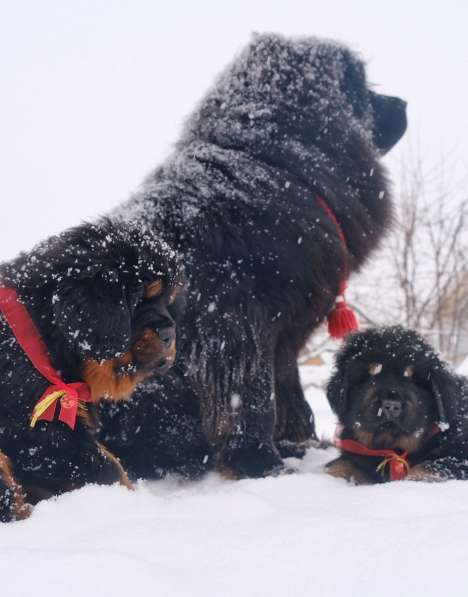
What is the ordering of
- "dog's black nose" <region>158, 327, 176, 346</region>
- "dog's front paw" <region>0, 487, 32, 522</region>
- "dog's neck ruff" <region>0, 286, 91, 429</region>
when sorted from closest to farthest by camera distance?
"dog's front paw" <region>0, 487, 32, 522</region> → "dog's neck ruff" <region>0, 286, 91, 429</region> → "dog's black nose" <region>158, 327, 176, 346</region>

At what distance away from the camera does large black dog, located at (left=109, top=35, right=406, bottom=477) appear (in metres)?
3.12

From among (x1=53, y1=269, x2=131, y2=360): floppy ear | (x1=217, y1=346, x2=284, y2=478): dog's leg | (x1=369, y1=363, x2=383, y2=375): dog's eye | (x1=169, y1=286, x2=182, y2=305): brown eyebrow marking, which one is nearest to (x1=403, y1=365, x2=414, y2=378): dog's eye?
(x1=369, y1=363, x2=383, y2=375): dog's eye

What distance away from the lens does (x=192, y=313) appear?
3.09 metres

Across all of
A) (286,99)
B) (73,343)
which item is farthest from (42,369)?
(286,99)

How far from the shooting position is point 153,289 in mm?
2533

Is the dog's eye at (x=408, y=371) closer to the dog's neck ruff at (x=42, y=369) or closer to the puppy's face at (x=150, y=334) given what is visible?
the puppy's face at (x=150, y=334)

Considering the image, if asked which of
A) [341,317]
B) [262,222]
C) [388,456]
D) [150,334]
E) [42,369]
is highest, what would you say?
[262,222]

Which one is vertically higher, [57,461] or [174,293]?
[174,293]

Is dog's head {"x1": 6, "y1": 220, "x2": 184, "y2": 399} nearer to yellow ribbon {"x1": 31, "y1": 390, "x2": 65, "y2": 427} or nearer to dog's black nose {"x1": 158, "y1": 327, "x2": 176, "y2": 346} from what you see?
dog's black nose {"x1": 158, "y1": 327, "x2": 176, "y2": 346}

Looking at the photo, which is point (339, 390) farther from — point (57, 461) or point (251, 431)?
point (57, 461)

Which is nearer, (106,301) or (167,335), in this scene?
(106,301)

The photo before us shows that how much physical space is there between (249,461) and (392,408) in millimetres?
730

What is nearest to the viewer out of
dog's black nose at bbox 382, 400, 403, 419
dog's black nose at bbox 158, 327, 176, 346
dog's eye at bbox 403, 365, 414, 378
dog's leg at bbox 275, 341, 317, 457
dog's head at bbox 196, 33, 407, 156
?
dog's black nose at bbox 158, 327, 176, 346

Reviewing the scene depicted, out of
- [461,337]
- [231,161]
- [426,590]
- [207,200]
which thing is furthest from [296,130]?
[461,337]
